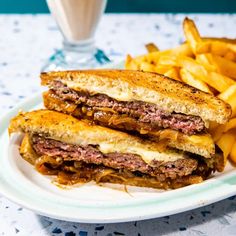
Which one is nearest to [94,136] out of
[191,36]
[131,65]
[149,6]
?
[131,65]

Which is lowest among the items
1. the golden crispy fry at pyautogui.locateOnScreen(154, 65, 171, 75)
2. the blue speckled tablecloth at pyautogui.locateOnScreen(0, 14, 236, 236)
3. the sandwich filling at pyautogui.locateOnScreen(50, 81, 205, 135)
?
the blue speckled tablecloth at pyautogui.locateOnScreen(0, 14, 236, 236)

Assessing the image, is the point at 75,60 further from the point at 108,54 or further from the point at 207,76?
the point at 207,76

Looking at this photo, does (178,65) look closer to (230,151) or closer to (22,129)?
(230,151)

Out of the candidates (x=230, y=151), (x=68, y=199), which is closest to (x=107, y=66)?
(x=230, y=151)

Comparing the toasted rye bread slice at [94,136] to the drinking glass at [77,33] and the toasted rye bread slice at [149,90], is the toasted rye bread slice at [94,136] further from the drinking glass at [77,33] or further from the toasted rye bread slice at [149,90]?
the drinking glass at [77,33]

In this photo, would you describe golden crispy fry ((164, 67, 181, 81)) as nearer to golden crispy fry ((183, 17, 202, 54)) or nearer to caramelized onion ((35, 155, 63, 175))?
golden crispy fry ((183, 17, 202, 54))

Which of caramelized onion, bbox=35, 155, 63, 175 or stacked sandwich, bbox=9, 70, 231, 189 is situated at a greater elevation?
stacked sandwich, bbox=9, 70, 231, 189

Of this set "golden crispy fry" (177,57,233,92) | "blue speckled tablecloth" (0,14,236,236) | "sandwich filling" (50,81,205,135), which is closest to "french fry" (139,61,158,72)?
"golden crispy fry" (177,57,233,92)
